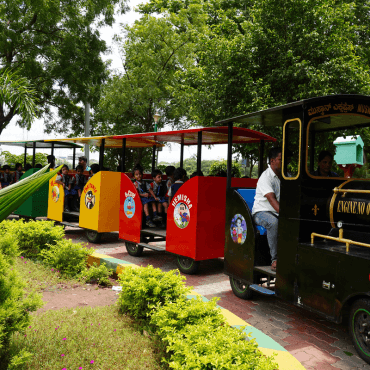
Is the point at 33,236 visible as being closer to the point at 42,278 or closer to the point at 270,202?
the point at 42,278

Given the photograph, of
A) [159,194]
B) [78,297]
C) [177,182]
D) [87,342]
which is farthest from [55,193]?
[87,342]

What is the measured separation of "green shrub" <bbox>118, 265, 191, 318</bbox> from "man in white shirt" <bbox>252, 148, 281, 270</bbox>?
1415 mm

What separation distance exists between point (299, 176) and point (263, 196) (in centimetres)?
86

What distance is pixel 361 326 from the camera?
338 centimetres

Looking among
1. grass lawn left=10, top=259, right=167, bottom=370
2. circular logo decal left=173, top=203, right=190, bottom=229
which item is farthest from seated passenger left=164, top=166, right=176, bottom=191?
grass lawn left=10, top=259, right=167, bottom=370

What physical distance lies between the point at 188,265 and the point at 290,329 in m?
2.63

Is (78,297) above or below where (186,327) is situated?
below

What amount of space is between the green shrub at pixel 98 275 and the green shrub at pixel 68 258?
0.74 feet

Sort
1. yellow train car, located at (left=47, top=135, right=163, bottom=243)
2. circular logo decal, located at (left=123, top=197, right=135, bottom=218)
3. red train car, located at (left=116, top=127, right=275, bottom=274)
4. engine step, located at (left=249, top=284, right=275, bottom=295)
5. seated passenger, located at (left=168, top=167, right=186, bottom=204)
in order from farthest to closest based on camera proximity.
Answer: yellow train car, located at (left=47, top=135, right=163, bottom=243)
circular logo decal, located at (left=123, top=197, right=135, bottom=218)
seated passenger, located at (left=168, top=167, right=186, bottom=204)
red train car, located at (left=116, top=127, right=275, bottom=274)
engine step, located at (left=249, top=284, right=275, bottom=295)

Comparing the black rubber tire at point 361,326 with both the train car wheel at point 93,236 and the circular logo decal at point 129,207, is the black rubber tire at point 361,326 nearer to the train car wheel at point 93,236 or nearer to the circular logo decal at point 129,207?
the circular logo decal at point 129,207

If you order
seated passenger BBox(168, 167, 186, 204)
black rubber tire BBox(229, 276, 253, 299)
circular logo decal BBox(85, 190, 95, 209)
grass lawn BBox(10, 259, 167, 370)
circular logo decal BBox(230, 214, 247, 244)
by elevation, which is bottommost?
black rubber tire BBox(229, 276, 253, 299)

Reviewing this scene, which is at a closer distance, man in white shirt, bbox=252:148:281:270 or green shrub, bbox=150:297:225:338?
green shrub, bbox=150:297:225:338

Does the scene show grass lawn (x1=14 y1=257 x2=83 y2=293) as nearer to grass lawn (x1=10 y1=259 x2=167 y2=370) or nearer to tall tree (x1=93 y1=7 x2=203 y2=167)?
grass lawn (x1=10 y1=259 x2=167 y2=370)

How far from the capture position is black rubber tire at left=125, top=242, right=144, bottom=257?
7646 mm
